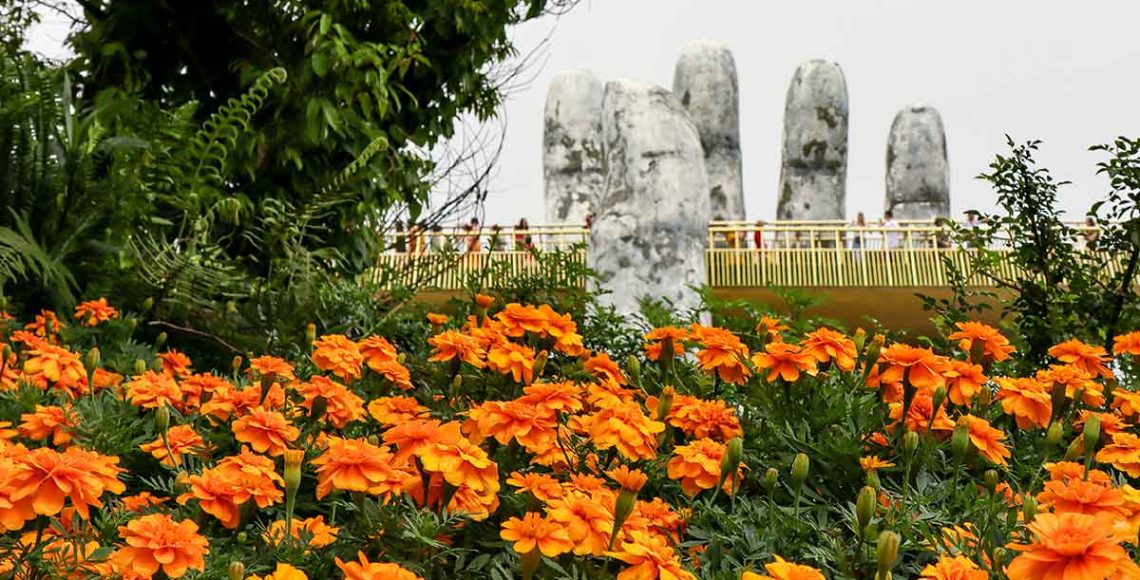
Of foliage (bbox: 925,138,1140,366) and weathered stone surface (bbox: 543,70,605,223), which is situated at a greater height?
weathered stone surface (bbox: 543,70,605,223)

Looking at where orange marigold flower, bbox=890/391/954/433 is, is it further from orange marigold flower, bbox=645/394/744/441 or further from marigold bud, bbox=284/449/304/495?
marigold bud, bbox=284/449/304/495

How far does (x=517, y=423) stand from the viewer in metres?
1.72

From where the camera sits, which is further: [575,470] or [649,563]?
[575,470]

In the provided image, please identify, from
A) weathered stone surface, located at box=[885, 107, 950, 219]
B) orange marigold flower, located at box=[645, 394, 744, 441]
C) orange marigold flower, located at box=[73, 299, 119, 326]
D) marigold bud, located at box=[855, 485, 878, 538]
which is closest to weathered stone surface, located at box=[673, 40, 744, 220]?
weathered stone surface, located at box=[885, 107, 950, 219]

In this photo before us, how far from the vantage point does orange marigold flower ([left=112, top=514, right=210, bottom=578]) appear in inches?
53.4

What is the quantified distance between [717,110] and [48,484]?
17.6m

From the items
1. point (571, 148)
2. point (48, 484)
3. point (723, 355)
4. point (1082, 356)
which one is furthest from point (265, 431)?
point (571, 148)

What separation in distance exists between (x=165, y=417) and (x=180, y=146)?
3.13 metres

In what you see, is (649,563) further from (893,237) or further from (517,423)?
(893,237)

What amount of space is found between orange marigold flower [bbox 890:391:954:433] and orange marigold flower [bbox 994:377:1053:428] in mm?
105

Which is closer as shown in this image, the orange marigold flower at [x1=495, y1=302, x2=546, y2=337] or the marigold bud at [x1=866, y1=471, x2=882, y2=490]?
the marigold bud at [x1=866, y1=471, x2=882, y2=490]

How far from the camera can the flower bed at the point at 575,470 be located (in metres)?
1.44

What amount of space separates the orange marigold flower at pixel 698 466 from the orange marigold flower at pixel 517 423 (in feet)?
0.68

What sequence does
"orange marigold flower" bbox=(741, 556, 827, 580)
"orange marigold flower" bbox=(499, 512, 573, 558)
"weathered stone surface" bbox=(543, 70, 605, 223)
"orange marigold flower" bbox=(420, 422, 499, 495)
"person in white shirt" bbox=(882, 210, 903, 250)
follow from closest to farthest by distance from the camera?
1. "orange marigold flower" bbox=(741, 556, 827, 580)
2. "orange marigold flower" bbox=(499, 512, 573, 558)
3. "orange marigold flower" bbox=(420, 422, 499, 495)
4. "person in white shirt" bbox=(882, 210, 903, 250)
5. "weathered stone surface" bbox=(543, 70, 605, 223)
